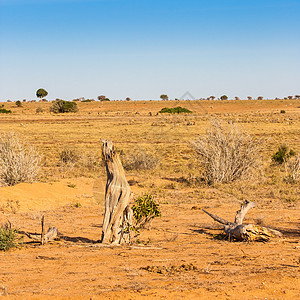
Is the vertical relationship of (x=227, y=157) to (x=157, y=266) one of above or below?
above

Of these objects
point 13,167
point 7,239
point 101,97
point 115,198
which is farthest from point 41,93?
point 115,198

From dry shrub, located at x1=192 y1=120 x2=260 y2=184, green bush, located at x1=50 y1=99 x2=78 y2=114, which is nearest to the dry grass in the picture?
dry shrub, located at x1=192 y1=120 x2=260 y2=184

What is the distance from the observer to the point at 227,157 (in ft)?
40.8

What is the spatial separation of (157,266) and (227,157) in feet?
26.1

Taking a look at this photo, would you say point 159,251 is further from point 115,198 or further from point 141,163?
point 141,163

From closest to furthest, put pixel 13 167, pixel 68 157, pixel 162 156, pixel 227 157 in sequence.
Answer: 1. pixel 13 167
2. pixel 227 157
3. pixel 68 157
4. pixel 162 156

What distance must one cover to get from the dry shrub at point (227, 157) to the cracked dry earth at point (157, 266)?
480cm

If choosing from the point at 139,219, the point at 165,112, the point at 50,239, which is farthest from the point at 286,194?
the point at 165,112

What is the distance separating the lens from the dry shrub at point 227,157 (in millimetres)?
12422

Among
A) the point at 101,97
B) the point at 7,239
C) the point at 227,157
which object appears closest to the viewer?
the point at 7,239

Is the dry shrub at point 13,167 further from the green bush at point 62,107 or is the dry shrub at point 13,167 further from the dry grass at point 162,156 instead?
the green bush at point 62,107

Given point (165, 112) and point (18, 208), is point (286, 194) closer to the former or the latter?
point (18, 208)

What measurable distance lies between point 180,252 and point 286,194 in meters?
6.18

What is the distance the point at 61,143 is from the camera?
24.2 meters
